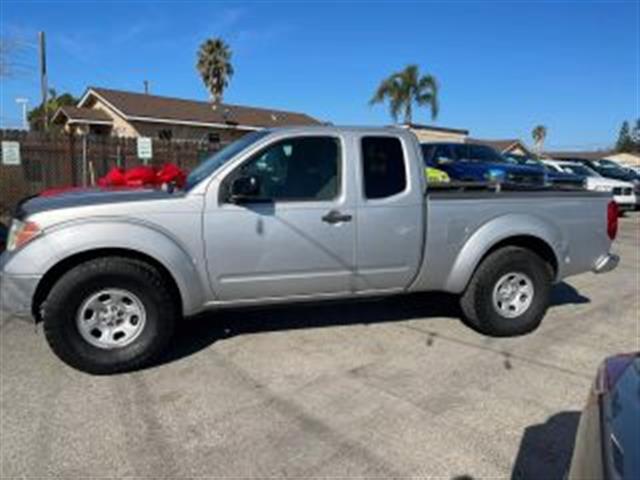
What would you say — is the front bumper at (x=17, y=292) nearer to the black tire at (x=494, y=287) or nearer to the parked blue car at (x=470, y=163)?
the black tire at (x=494, y=287)

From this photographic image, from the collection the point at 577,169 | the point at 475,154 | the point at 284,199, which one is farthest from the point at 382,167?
the point at 577,169

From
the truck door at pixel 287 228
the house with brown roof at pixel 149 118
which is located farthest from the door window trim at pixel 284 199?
the house with brown roof at pixel 149 118

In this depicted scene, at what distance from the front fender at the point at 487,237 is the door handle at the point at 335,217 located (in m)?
1.14

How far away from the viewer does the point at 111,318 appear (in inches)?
208

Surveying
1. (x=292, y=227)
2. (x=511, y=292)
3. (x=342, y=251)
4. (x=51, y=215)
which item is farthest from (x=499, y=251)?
(x=51, y=215)

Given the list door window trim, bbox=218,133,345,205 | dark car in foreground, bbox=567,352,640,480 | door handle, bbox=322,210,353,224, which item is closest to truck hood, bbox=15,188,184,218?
door window trim, bbox=218,133,345,205

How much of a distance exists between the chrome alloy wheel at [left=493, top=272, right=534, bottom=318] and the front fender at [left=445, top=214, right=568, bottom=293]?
34cm

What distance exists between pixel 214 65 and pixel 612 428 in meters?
53.0

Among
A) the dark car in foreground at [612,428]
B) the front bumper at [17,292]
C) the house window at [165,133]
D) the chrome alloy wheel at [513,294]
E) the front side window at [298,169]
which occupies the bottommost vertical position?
the chrome alloy wheel at [513,294]

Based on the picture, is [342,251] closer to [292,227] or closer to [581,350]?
Answer: [292,227]

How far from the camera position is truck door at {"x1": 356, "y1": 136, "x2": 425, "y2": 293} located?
578 cm

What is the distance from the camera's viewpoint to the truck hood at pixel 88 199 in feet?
17.1

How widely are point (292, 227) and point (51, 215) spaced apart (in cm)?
182

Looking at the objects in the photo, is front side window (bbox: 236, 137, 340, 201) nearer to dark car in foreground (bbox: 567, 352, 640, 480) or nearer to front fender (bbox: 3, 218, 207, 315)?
front fender (bbox: 3, 218, 207, 315)
